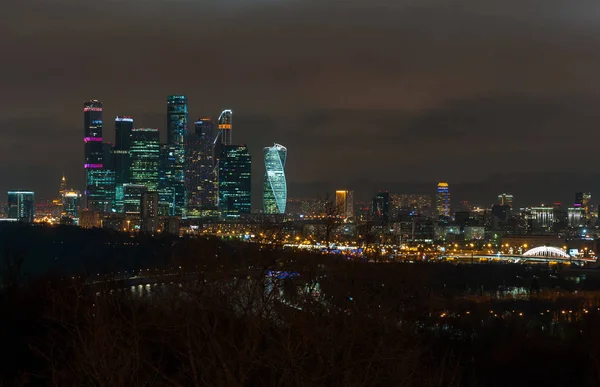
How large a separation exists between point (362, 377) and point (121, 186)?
409 feet

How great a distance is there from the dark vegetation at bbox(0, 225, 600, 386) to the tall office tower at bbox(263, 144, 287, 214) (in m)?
52.2

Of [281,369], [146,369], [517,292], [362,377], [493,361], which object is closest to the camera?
[281,369]

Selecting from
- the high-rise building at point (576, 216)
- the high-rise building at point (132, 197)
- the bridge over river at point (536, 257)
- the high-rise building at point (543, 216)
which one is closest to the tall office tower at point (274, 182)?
the high-rise building at point (132, 197)

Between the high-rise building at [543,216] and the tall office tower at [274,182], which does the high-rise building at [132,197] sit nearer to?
the tall office tower at [274,182]

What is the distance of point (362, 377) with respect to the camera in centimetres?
707

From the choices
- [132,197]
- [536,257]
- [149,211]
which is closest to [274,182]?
[149,211]

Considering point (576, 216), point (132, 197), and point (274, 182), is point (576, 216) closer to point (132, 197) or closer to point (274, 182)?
point (274, 182)

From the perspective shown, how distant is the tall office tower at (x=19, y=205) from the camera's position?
121m

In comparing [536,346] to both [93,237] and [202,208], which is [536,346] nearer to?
[93,237]

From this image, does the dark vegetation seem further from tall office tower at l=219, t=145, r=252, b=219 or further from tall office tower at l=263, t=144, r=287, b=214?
tall office tower at l=219, t=145, r=252, b=219

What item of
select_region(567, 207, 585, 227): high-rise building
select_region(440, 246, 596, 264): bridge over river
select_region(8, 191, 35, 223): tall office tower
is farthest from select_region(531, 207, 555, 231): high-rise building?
select_region(8, 191, 35, 223): tall office tower

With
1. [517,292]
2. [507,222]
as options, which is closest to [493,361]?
[517,292]

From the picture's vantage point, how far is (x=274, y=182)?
107m

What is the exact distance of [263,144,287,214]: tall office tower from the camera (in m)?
106
